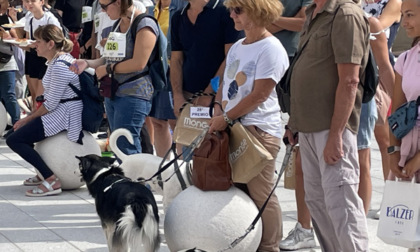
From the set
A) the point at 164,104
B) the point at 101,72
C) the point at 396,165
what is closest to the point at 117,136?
the point at 101,72

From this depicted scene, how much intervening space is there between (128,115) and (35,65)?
4.33 meters

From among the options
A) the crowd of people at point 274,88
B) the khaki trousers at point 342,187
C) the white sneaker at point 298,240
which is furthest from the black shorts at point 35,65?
the khaki trousers at point 342,187

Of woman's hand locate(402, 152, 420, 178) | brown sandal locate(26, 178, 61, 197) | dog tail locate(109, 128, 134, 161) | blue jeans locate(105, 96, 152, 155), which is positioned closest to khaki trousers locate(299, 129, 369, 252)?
woman's hand locate(402, 152, 420, 178)

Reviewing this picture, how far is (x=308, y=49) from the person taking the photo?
5020 millimetres

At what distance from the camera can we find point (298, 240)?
628 cm

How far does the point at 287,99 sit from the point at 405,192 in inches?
41.3

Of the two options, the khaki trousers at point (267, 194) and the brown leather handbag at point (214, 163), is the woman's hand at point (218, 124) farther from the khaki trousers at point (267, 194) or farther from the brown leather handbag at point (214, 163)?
the khaki trousers at point (267, 194)

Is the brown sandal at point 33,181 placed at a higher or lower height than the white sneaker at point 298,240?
lower

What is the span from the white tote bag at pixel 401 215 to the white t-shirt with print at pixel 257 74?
1150 millimetres

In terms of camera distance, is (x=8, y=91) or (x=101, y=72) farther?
(x=8, y=91)

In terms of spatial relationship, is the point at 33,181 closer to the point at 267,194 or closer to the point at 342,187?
the point at 267,194

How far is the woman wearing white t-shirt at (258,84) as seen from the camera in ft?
18.1

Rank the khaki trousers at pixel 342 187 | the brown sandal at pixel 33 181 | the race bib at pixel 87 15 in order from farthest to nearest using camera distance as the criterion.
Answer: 1. the race bib at pixel 87 15
2. the brown sandal at pixel 33 181
3. the khaki trousers at pixel 342 187

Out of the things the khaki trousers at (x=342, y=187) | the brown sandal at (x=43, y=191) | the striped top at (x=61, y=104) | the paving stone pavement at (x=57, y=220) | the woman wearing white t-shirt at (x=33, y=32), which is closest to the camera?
the khaki trousers at (x=342, y=187)
